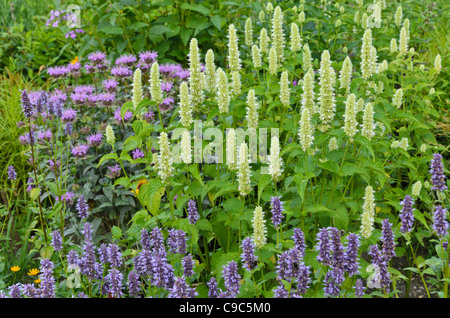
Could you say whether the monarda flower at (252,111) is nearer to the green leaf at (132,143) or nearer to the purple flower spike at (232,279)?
the green leaf at (132,143)

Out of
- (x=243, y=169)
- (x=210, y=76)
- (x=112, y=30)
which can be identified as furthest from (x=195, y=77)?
(x=112, y=30)

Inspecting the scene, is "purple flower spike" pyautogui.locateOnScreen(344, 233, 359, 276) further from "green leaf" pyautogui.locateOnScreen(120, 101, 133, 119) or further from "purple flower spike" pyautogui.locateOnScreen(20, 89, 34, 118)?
"purple flower spike" pyautogui.locateOnScreen(20, 89, 34, 118)

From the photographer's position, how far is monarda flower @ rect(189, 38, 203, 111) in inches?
123

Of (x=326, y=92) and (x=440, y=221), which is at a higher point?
(x=326, y=92)

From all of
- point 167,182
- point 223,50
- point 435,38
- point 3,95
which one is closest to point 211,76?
point 167,182

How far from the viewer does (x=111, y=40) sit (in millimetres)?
6164

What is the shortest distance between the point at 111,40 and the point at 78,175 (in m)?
2.26

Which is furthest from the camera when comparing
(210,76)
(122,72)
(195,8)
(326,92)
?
(195,8)

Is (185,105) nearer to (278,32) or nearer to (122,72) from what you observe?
(278,32)

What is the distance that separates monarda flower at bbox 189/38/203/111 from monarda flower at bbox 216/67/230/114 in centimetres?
19

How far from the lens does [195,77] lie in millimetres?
3143

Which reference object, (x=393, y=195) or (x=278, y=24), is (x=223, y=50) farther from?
(x=393, y=195)

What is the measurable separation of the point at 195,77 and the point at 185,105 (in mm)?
241

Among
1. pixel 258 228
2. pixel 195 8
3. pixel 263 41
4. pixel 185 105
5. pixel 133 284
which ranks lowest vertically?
pixel 133 284
